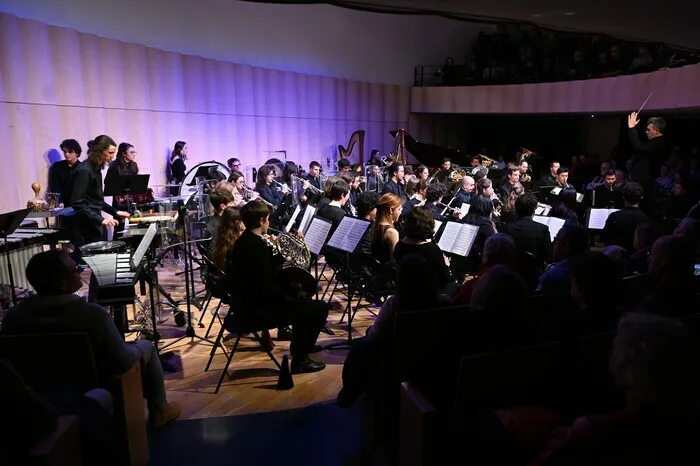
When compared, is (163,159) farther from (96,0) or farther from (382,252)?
(382,252)

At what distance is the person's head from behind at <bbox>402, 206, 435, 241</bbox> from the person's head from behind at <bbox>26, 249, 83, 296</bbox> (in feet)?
8.34

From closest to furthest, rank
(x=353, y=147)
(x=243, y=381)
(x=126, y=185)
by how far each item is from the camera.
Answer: (x=243, y=381) < (x=126, y=185) < (x=353, y=147)

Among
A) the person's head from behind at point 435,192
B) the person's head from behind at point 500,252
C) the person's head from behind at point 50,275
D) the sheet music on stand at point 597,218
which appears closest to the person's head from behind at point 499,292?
the person's head from behind at point 500,252

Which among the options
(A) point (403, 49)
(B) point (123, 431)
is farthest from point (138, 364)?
(A) point (403, 49)

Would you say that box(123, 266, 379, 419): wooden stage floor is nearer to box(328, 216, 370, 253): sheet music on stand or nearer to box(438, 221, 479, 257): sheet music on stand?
box(328, 216, 370, 253): sheet music on stand

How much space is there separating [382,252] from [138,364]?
262 cm

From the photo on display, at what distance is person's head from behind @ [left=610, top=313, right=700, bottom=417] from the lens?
1.52 metres

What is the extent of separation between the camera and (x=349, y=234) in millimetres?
4621

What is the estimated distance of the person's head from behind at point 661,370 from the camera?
59.7 inches

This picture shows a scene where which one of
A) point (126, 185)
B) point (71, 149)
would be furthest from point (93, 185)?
point (71, 149)

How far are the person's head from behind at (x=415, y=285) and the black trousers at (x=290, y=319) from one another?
1.39 meters

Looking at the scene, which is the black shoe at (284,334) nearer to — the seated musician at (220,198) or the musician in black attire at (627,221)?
the seated musician at (220,198)

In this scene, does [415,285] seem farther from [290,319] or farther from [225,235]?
[225,235]

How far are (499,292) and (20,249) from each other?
4.75 metres
